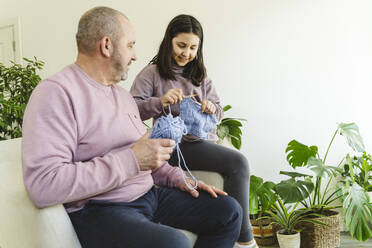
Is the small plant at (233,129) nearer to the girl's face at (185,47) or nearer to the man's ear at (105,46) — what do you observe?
the girl's face at (185,47)

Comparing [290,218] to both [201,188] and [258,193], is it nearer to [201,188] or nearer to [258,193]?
[258,193]

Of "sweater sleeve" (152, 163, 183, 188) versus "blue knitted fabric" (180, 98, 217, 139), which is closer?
"sweater sleeve" (152, 163, 183, 188)

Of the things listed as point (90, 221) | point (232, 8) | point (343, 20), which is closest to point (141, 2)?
point (232, 8)

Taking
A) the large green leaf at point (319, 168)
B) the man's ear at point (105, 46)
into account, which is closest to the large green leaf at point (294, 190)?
the large green leaf at point (319, 168)

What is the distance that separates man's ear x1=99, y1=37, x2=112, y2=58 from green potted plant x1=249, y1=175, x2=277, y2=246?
5.00 feet

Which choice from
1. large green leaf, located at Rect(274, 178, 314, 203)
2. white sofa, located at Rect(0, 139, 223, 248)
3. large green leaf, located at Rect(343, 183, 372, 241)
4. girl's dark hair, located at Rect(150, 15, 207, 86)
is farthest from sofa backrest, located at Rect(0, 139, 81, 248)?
large green leaf, located at Rect(343, 183, 372, 241)

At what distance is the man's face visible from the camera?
1.36 meters

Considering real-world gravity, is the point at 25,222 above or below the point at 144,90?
below

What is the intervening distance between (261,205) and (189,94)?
3.50 ft

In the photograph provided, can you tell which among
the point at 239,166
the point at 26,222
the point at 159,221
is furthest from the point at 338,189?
the point at 26,222

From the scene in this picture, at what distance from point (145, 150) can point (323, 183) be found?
2.08 metres

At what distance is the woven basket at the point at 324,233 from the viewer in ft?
8.32

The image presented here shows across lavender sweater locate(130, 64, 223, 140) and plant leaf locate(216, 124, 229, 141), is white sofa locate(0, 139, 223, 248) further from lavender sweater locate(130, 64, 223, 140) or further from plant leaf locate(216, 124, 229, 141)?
plant leaf locate(216, 124, 229, 141)

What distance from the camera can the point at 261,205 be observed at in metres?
2.71
